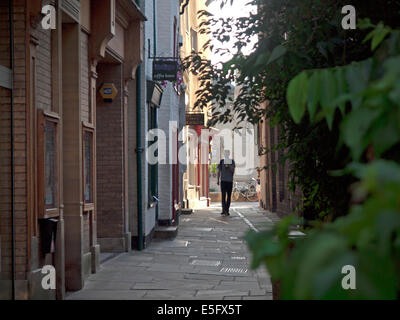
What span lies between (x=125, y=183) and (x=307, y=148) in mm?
7397

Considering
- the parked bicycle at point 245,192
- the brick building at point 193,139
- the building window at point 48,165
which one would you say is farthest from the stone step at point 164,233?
the parked bicycle at point 245,192

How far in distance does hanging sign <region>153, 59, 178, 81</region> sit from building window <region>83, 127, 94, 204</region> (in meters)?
4.37

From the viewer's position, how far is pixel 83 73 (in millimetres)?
8984

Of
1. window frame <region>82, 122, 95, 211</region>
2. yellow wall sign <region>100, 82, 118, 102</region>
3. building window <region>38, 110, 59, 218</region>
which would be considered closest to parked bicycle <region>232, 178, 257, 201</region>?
yellow wall sign <region>100, 82, 118, 102</region>

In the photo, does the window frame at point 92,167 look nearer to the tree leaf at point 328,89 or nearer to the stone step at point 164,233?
the stone step at point 164,233

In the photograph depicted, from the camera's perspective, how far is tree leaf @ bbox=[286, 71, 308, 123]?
156cm

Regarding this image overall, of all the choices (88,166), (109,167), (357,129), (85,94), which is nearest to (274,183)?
(109,167)

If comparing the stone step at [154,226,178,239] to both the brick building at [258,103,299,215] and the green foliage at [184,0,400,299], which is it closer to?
the brick building at [258,103,299,215]

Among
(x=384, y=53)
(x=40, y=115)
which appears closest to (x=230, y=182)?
(x=40, y=115)

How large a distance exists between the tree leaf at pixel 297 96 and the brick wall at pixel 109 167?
32.9 ft

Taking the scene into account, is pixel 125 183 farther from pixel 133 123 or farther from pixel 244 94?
pixel 244 94

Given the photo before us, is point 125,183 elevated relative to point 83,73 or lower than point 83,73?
lower

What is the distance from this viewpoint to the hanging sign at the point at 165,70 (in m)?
13.5

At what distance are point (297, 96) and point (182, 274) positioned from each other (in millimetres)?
7863
